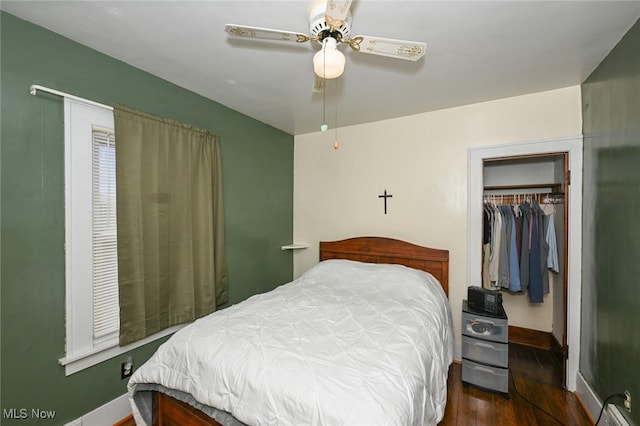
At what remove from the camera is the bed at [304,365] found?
42.8 inches

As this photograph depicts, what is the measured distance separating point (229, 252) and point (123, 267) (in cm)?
98

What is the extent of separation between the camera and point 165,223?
6.97 feet

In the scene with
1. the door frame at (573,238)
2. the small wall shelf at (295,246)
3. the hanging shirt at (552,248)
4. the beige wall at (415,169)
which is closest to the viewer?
the door frame at (573,238)

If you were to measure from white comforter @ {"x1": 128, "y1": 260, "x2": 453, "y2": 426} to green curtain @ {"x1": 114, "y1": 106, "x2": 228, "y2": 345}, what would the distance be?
62 cm

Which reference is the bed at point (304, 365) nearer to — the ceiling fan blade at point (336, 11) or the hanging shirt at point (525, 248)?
the hanging shirt at point (525, 248)

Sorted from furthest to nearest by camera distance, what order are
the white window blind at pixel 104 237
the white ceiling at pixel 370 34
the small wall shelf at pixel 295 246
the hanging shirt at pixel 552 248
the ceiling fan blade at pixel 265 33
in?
the small wall shelf at pixel 295 246 < the hanging shirt at pixel 552 248 < the white window blind at pixel 104 237 < the white ceiling at pixel 370 34 < the ceiling fan blade at pixel 265 33

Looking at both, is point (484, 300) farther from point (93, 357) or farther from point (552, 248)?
point (93, 357)

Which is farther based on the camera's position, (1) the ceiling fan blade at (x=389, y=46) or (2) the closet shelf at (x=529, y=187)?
(2) the closet shelf at (x=529, y=187)

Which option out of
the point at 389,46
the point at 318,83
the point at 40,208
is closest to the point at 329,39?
the point at 389,46

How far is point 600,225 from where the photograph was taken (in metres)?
1.89

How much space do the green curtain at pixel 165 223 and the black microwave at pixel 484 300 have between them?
2329 millimetres

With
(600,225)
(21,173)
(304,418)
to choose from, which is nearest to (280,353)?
(304,418)

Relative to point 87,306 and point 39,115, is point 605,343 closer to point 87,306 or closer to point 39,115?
point 87,306

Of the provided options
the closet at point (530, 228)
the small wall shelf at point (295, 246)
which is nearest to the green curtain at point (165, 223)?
the small wall shelf at point (295, 246)
